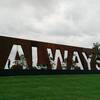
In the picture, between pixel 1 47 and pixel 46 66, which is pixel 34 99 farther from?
pixel 46 66

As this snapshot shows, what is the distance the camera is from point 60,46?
121 ft

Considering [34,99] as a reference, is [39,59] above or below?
above

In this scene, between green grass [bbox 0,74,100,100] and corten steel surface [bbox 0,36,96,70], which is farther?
corten steel surface [bbox 0,36,96,70]

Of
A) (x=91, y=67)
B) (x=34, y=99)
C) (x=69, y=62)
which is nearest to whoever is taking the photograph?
(x=34, y=99)

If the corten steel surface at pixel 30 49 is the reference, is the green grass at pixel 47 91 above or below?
below

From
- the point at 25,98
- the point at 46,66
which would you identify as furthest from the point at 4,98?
the point at 46,66

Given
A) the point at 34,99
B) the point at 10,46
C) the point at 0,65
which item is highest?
the point at 10,46

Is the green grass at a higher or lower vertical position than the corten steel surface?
lower

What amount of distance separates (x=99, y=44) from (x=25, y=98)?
238 ft

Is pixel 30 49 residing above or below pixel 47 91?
above

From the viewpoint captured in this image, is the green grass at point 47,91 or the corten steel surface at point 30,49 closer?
the green grass at point 47,91

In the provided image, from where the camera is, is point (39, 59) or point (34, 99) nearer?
point (34, 99)

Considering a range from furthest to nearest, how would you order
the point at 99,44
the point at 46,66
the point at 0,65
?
the point at 99,44, the point at 46,66, the point at 0,65

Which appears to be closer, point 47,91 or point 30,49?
point 47,91
